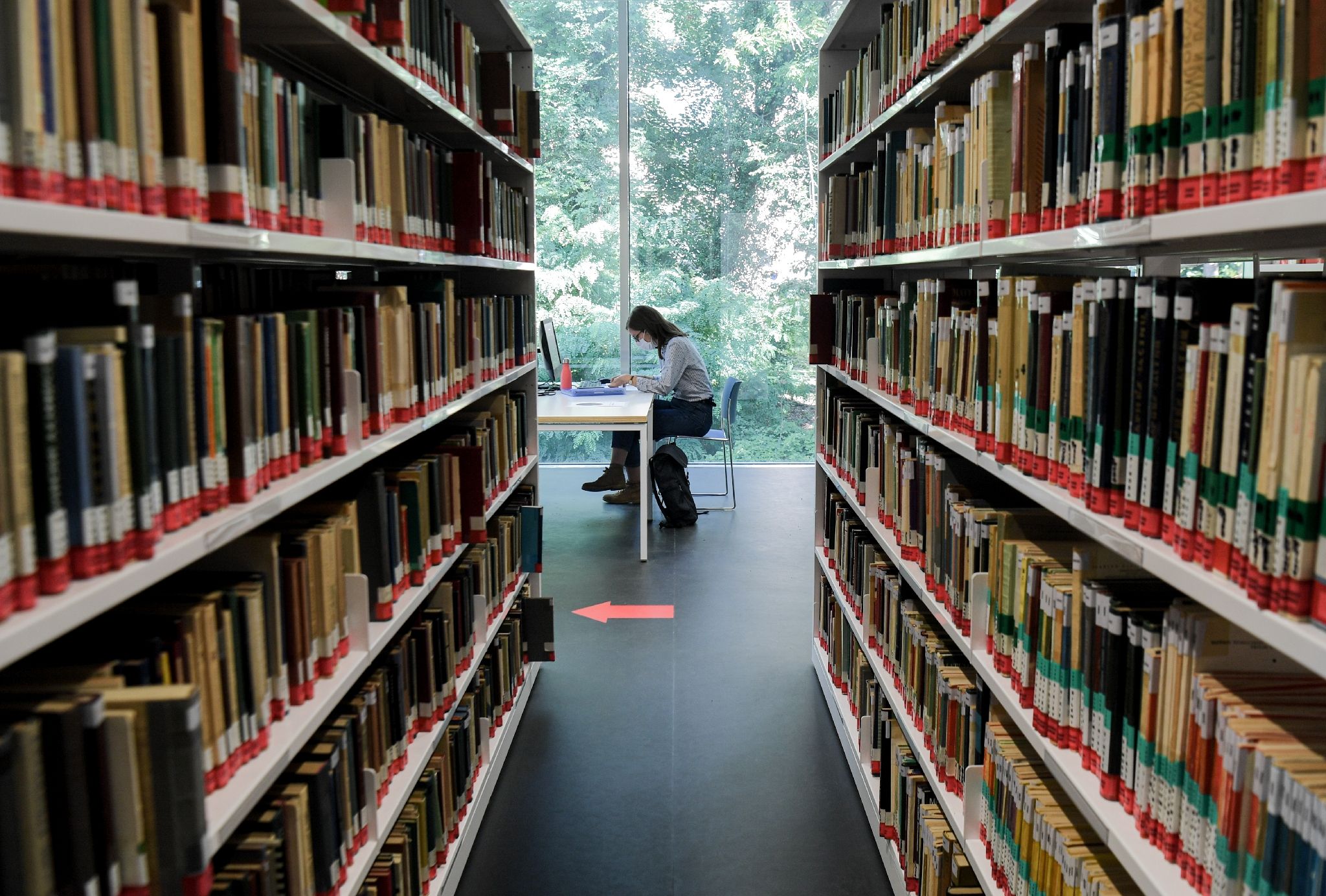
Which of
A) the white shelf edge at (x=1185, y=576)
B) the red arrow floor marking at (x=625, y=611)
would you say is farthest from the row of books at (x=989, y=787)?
the red arrow floor marking at (x=625, y=611)

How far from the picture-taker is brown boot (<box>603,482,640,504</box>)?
706cm

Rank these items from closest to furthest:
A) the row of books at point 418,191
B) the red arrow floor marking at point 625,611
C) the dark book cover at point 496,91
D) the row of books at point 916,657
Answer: the row of books at point 418,191 → the row of books at point 916,657 → the dark book cover at point 496,91 → the red arrow floor marking at point 625,611

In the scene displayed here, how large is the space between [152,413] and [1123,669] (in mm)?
1270

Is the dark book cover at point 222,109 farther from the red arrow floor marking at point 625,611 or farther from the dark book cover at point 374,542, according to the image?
the red arrow floor marking at point 625,611

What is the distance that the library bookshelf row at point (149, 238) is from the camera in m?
0.92

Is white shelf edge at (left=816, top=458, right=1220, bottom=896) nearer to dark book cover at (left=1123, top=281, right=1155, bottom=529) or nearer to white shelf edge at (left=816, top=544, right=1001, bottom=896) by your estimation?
white shelf edge at (left=816, top=544, right=1001, bottom=896)

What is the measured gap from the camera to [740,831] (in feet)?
9.80

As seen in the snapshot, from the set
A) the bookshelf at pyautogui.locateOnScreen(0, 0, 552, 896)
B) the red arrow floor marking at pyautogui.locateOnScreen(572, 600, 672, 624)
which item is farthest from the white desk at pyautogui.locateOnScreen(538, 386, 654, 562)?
the bookshelf at pyautogui.locateOnScreen(0, 0, 552, 896)

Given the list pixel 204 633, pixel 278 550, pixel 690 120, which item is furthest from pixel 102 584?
pixel 690 120

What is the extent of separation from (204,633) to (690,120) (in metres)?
6.98

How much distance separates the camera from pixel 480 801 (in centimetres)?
299

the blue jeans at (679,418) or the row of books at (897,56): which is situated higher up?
the row of books at (897,56)

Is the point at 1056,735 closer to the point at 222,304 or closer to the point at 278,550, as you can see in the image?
the point at 278,550

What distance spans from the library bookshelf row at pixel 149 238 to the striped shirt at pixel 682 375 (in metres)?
4.23
